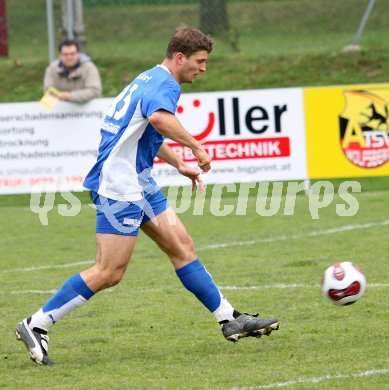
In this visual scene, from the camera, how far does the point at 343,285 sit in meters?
6.93

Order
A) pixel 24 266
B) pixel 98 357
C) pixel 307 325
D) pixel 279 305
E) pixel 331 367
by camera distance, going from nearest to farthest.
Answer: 1. pixel 331 367
2. pixel 98 357
3. pixel 307 325
4. pixel 279 305
5. pixel 24 266

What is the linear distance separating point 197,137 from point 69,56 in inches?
74.0

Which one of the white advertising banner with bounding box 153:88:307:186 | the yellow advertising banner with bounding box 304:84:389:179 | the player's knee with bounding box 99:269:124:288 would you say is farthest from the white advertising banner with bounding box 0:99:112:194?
the player's knee with bounding box 99:269:124:288

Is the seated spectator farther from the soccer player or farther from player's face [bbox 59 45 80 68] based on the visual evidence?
the soccer player

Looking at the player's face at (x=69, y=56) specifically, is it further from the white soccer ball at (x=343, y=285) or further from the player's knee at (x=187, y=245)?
the white soccer ball at (x=343, y=285)

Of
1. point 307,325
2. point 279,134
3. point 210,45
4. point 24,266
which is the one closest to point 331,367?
point 307,325

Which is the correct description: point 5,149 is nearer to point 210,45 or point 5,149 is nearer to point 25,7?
point 25,7

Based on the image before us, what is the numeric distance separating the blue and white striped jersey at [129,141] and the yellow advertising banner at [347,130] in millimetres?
7200

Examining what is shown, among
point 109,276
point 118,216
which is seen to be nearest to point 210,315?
point 109,276

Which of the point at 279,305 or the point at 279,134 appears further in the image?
the point at 279,134

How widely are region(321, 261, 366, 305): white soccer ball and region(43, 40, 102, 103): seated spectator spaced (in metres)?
7.28

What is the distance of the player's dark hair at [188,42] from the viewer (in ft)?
21.7

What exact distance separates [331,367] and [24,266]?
4.98 meters

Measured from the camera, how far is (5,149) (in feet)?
44.9
